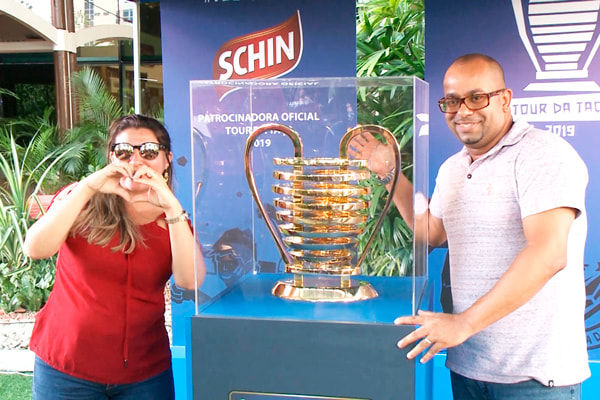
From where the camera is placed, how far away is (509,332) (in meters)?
1.96

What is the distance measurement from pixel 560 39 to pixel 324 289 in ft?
7.03

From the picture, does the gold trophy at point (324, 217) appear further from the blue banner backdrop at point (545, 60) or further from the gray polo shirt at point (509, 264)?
the blue banner backdrop at point (545, 60)

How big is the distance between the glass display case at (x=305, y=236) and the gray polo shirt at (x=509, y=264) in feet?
0.55

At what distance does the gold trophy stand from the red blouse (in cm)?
47

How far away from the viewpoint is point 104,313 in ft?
6.72

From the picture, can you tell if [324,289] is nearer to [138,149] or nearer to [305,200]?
[305,200]

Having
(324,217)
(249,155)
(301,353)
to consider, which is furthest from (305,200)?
(301,353)

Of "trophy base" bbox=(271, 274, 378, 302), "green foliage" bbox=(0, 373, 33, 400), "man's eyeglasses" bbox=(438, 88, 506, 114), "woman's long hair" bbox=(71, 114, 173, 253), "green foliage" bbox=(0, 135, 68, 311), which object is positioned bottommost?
"green foliage" bbox=(0, 373, 33, 400)

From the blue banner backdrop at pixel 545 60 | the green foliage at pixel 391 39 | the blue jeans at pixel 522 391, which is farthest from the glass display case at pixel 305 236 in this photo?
the green foliage at pixel 391 39

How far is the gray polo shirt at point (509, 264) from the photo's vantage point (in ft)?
6.29

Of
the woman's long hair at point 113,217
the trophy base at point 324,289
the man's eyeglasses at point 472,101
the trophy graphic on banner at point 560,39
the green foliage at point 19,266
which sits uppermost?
the trophy graphic on banner at point 560,39

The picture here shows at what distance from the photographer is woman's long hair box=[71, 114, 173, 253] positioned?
81.2 inches

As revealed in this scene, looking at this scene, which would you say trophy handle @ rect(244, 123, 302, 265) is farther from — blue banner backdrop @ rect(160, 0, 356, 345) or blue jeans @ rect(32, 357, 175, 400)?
blue banner backdrop @ rect(160, 0, 356, 345)

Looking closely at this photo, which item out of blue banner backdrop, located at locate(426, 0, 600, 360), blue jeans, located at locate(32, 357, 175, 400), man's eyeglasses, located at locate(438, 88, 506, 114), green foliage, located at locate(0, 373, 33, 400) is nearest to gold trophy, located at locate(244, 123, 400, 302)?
man's eyeglasses, located at locate(438, 88, 506, 114)
